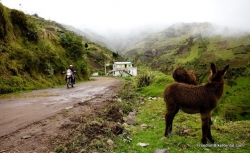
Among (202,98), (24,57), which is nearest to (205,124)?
(202,98)

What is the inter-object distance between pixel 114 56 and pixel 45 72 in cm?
11868

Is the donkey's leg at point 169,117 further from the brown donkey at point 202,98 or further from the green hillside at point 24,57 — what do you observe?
the green hillside at point 24,57

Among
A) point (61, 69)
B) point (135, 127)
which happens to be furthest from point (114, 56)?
point (135, 127)

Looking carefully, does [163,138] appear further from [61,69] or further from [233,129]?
[61,69]

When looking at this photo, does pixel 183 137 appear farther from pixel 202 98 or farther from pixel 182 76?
pixel 182 76

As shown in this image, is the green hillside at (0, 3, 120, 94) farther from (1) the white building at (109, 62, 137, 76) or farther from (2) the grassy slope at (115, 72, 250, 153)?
(1) the white building at (109, 62, 137, 76)

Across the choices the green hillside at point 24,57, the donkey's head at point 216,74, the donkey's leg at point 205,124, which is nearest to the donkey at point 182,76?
the donkey's head at point 216,74

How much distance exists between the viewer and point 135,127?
7184mm

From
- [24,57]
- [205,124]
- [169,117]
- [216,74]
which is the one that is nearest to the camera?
[205,124]

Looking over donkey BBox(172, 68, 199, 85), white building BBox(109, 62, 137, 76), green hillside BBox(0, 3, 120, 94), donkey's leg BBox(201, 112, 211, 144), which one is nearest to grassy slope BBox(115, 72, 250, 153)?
donkey's leg BBox(201, 112, 211, 144)

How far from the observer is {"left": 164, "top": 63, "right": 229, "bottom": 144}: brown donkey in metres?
5.42

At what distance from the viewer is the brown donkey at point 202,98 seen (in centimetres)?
542

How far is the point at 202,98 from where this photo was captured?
18.0ft

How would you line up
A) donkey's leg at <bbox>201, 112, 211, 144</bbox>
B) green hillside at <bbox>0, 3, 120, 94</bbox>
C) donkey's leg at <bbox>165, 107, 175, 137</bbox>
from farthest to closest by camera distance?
green hillside at <bbox>0, 3, 120, 94</bbox> → donkey's leg at <bbox>165, 107, 175, 137</bbox> → donkey's leg at <bbox>201, 112, 211, 144</bbox>
